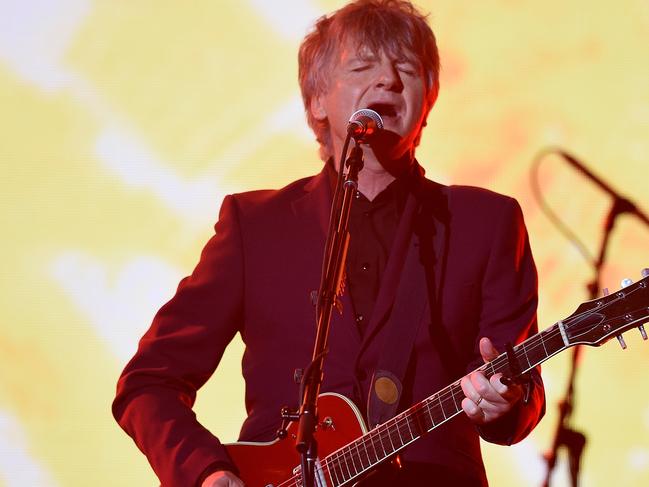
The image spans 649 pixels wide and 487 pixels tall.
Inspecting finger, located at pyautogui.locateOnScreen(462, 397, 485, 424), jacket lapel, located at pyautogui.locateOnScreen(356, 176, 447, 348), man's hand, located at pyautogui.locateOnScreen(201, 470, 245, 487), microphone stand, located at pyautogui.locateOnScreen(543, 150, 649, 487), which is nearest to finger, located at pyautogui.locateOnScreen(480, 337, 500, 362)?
finger, located at pyautogui.locateOnScreen(462, 397, 485, 424)

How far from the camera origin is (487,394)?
2650 millimetres

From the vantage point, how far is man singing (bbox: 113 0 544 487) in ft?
9.59

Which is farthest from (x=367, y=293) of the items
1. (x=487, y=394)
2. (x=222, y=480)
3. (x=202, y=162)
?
(x=202, y=162)

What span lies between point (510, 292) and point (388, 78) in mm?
756

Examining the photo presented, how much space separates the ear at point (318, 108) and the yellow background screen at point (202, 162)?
10.7 inches

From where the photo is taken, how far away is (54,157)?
3881 millimetres

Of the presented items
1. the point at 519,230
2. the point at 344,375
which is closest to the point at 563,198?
the point at 519,230

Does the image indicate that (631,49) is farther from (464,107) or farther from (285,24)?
(285,24)

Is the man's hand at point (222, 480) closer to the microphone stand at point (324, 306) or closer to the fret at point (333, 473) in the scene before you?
the fret at point (333, 473)

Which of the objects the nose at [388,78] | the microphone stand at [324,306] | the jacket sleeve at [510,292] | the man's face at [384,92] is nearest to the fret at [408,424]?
the jacket sleeve at [510,292]

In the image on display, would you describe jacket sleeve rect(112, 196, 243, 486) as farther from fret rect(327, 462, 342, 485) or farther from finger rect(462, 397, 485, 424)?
finger rect(462, 397, 485, 424)

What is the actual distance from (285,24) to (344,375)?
148 centimetres

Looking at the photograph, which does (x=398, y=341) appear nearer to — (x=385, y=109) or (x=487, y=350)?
(x=487, y=350)

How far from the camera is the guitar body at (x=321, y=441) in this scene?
110 inches
